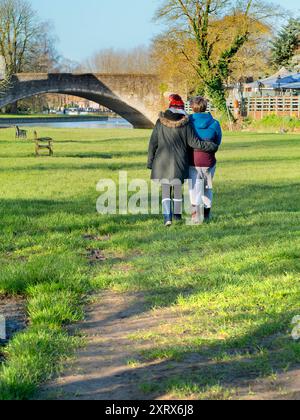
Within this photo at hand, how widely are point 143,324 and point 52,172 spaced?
12818 mm

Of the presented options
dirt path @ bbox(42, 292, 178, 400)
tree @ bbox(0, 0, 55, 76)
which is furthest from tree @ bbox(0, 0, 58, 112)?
dirt path @ bbox(42, 292, 178, 400)

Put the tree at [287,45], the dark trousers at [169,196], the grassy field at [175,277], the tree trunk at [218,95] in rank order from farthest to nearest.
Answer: the tree at [287,45] → the tree trunk at [218,95] → the dark trousers at [169,196] → the grassy field at [175,277]

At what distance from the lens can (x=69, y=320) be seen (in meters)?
5.30

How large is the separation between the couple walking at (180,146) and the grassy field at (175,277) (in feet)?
2.15

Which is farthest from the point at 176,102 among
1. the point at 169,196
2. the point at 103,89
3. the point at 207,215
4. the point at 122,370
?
the point at 103,89

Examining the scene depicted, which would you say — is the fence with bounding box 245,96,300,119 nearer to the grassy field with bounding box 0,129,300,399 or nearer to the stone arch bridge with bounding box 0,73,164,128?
the stone arch bridge with bounding box 0,73,164,128

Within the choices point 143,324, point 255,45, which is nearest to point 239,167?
point 143,324

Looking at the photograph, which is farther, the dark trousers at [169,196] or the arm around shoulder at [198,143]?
the dark trousers at [169,196]

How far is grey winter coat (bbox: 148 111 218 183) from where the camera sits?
940 centimetres

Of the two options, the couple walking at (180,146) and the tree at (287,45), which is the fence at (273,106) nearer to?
the tree at (287,45)

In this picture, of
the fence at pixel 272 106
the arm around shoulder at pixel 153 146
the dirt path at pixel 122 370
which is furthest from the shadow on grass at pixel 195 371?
the fence at pixel 272 106

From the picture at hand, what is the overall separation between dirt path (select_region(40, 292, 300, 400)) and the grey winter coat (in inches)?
165

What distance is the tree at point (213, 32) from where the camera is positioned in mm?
46906
